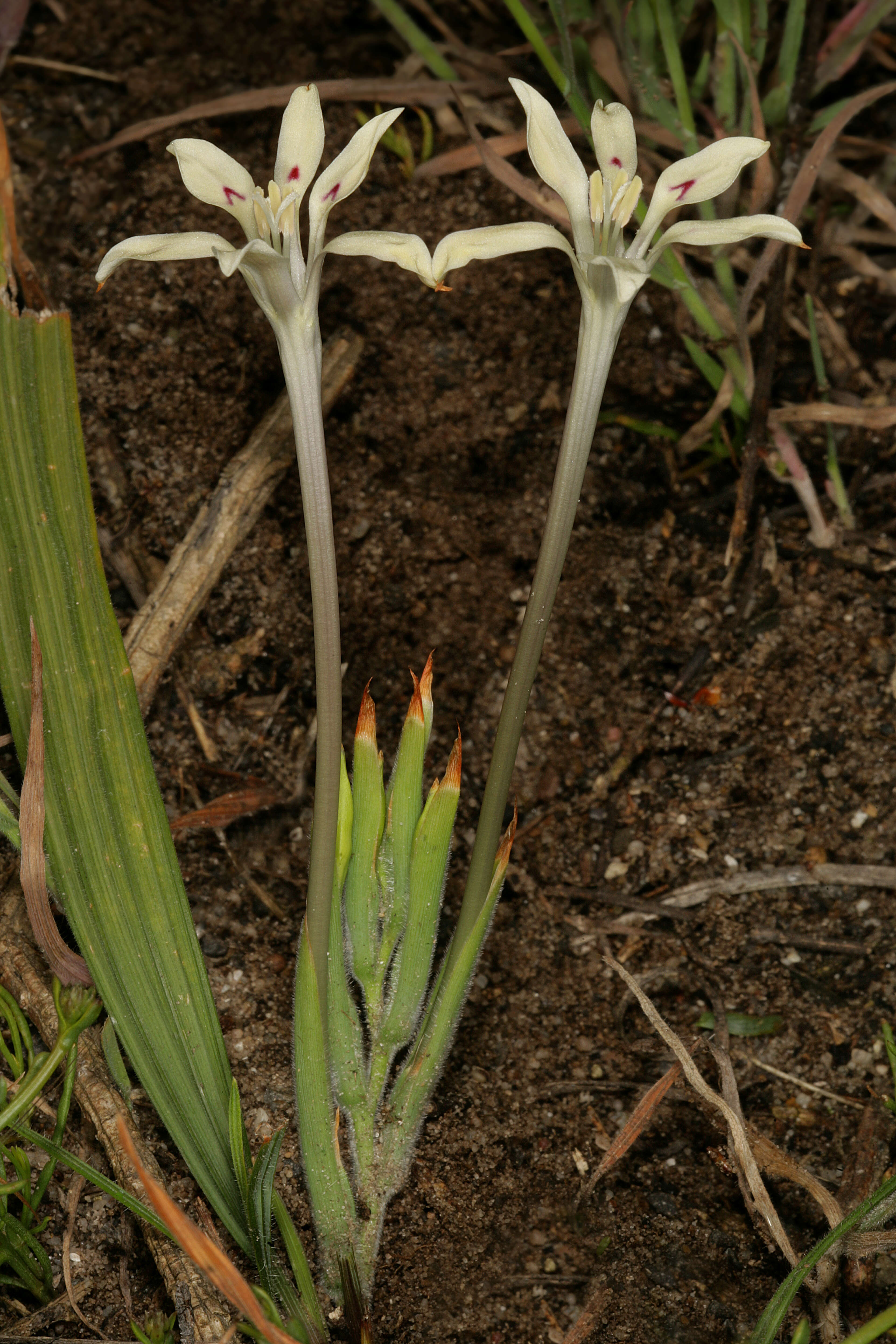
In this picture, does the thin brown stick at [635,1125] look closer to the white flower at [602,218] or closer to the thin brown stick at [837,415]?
the white flower at [602,218]

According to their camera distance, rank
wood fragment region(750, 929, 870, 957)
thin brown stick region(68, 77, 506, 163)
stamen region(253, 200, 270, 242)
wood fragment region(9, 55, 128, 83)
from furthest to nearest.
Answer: wood fragment region(9, 55, 128, 83), thin brown stick region(68, 77, 506, 163), wood fragment region(750, 929, 870, 957), stamen region(253, 200, 270, 242)

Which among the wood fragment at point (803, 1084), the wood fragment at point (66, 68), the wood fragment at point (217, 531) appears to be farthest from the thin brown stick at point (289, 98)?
the wood fragment at point (803, 1084)

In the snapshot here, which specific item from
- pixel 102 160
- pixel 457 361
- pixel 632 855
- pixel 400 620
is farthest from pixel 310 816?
pixel 102 160

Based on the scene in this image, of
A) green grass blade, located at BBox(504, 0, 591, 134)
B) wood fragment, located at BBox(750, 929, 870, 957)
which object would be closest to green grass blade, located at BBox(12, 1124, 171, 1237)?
wood fragment, located at BBox(750, 929, 870, 957)

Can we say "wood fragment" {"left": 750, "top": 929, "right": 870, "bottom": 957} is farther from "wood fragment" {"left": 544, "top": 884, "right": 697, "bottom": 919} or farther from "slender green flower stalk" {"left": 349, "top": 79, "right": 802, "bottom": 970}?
"slender green flower stalk" {"left": 349, "top": 79, "right": 802, "bottom": 970}

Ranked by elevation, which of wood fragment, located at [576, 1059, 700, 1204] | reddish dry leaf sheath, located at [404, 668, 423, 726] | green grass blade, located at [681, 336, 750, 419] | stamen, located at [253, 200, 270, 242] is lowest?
wood fragment, located at [576, 1059, 700, 1204]

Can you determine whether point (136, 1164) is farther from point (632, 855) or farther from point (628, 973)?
point (632, 855)

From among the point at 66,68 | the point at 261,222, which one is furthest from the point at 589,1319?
the point at 66,68
